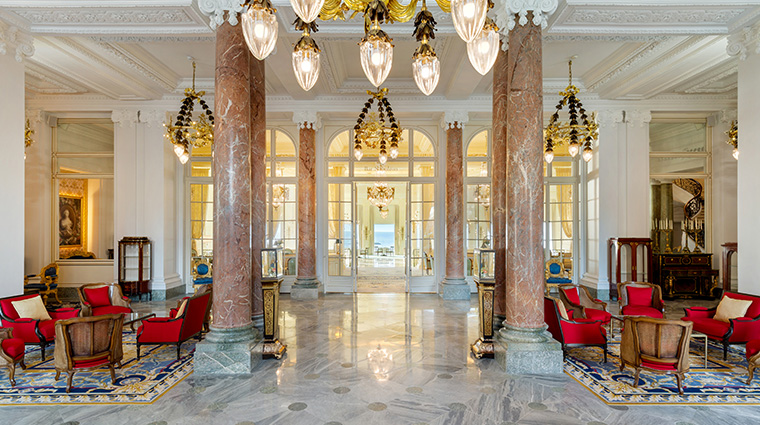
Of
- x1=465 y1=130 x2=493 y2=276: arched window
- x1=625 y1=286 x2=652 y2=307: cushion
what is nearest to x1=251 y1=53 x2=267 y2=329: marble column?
x1=625 y1=286 x2=652 y2=307: cushion

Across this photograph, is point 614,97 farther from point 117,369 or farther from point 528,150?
point 117,369

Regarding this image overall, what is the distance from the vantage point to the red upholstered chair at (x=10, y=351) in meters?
4.52

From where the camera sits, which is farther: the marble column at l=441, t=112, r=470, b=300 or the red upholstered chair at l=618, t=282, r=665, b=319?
the marble column at l=441, t=112, r=470, b=300

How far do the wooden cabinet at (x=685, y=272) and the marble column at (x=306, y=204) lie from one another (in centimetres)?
818

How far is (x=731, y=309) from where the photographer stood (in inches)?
229

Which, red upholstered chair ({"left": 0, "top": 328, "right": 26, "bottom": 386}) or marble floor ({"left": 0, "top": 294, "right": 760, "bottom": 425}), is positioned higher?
red upholstered chair ({"left": 0, "top": 328, "right": 26, "bottom": 386})

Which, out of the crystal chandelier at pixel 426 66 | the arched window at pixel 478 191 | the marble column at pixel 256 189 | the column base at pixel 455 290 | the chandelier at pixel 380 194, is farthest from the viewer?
the chandelier at pixel 380 194

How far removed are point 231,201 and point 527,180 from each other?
11.5ft

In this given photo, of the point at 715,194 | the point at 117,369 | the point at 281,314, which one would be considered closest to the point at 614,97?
the point at 715,194

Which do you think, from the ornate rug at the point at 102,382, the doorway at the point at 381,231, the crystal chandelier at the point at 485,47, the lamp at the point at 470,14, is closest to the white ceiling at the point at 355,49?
the crystal chandelier at the point at 485,47

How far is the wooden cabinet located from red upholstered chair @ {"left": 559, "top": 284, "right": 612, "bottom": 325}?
3.92 meters

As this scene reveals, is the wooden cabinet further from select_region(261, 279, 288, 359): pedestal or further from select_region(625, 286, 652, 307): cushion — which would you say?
select_region(261, 279, 288, 359): pedestal

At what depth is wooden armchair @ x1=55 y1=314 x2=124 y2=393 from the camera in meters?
4.36

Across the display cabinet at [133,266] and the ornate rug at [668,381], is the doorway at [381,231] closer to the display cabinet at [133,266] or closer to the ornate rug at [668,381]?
the display cabinet at [133,266]
